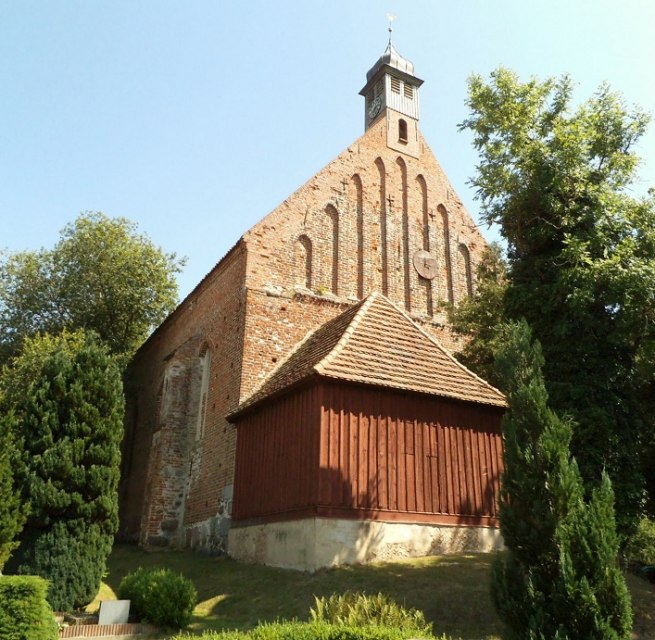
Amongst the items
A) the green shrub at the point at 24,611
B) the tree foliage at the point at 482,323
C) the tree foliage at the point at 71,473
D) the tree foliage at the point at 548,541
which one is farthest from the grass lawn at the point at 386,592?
the tree foliage at the point at 482,323

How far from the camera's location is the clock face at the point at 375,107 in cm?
2534

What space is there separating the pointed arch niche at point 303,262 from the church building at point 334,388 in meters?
0.04

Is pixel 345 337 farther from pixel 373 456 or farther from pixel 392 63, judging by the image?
pixel 392 63

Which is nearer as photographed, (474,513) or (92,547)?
(92,547)

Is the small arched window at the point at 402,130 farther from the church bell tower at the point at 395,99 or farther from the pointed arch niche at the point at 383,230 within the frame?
the pointed arch niche at the point at 383,230

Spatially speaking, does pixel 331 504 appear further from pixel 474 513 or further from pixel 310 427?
pixel 474 513

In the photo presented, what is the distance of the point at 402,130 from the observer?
24016 millimetres

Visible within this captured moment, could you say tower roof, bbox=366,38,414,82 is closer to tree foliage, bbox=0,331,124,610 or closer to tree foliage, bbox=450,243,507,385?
tree foliage, bbox=450,243,507,385

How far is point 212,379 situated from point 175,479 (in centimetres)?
340

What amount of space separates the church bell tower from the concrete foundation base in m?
14.9

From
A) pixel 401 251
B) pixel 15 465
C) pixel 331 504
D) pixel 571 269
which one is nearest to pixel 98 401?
pixel 15 465

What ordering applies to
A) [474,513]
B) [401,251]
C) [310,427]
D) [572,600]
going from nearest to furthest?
[572,600] < [310,427] < [474,513] < [401,251]

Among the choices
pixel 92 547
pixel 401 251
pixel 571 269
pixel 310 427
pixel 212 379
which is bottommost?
pixel 92 547

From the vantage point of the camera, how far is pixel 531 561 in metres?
8.14
